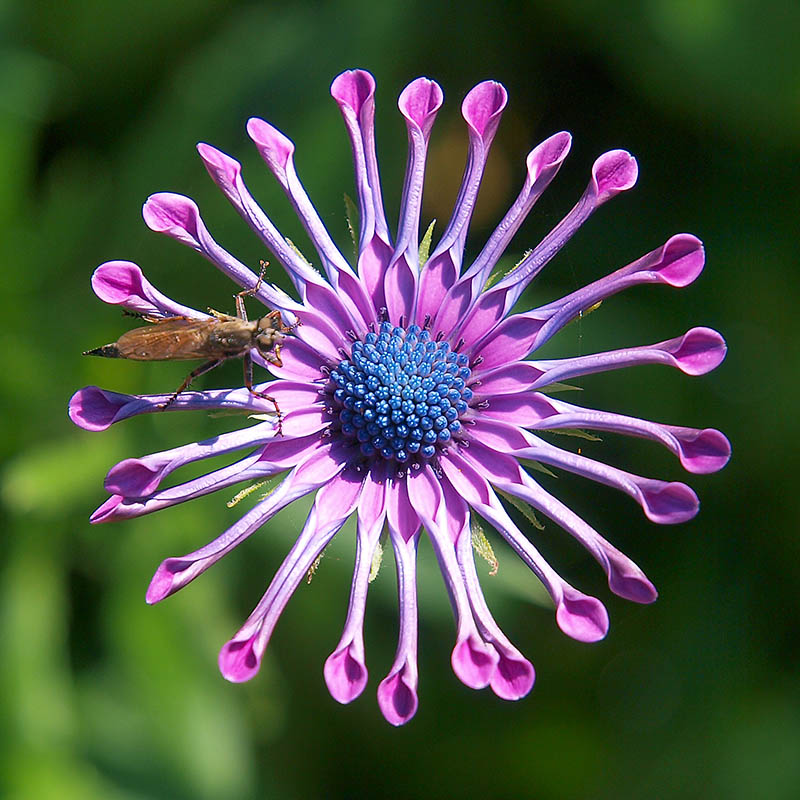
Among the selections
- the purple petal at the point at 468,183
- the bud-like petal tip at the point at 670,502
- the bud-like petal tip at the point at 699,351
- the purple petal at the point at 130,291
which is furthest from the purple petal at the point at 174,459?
the bud-like petal tip at the point at 699,351

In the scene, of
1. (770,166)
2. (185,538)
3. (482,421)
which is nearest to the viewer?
(482,421)

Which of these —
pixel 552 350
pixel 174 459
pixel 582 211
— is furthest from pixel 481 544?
pixel 552 350

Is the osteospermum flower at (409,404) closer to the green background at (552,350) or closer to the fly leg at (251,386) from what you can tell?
the fly leg at (251,386)

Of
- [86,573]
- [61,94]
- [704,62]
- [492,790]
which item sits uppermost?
[61,94]

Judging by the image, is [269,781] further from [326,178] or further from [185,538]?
[326,178]

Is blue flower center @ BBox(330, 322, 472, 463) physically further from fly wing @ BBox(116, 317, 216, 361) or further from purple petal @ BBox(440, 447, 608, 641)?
fly wing @ BBox(116, 317, 216, 361)

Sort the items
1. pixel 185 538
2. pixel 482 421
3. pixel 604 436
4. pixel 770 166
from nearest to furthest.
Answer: pixel 482 421 → pixel 185 538 → pixel 604 436 → pixel 770 166

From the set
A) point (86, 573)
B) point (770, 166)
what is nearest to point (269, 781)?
point (86, 573)
